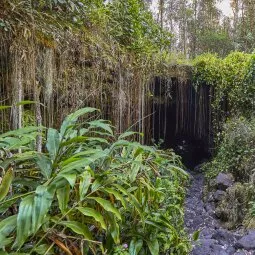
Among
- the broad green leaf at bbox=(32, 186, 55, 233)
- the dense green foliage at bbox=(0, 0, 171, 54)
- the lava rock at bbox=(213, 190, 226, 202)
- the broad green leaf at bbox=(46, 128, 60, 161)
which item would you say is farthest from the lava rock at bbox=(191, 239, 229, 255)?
the dense green foliage at bbox=(0, 0, 171, 54)

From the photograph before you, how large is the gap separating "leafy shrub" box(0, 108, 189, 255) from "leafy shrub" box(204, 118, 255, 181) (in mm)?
2989

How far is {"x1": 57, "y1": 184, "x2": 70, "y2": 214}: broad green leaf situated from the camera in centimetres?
134

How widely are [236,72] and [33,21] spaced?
4.87 meters

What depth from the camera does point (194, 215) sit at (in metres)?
4.29

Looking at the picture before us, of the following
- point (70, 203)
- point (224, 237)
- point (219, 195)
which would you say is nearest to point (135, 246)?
point (70, 203)

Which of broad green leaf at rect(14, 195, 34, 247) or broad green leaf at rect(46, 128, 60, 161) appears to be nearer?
broad green leaf at rect(14, 195, 34, 247)

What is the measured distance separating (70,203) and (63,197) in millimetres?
328

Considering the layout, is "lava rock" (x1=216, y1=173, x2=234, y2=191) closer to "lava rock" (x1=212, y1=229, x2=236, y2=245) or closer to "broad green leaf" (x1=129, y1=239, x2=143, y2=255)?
"lava rock" (x1=212, y1=229, x2=236, y2=245)

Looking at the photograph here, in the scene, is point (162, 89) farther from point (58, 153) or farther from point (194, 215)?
point (58, 153)

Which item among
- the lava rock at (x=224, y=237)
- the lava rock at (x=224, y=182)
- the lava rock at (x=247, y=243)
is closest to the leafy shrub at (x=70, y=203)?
the lava rock at (x=247, y=243)

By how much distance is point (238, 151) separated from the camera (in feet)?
17.2

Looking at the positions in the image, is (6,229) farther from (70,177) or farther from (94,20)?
(94,20)

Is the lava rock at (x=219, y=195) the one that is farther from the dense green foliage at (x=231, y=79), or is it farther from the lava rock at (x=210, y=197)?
the dense green foliage at (x=231, y=79)

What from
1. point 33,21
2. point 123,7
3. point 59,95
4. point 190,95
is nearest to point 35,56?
point 33,21
